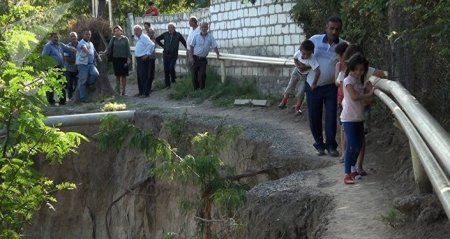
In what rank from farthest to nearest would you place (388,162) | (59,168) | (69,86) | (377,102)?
(69,86) < (59,168) < (377,102) < (388,162)

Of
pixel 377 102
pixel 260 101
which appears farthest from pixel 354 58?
pixel 260 101

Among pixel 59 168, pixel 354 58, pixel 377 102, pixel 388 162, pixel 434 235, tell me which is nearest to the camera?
pixel 434 235

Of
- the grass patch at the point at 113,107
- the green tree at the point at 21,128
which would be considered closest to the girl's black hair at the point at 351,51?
the green tree at the point at 21,128

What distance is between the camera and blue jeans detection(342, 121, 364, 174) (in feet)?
36.8

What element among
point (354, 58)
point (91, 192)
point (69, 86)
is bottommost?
point (91, 192)

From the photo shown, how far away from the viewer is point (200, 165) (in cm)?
1263

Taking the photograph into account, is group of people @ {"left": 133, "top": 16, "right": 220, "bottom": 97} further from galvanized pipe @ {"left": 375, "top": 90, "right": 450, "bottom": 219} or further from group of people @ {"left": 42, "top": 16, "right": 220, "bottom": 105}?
galvanized pipe @ {"left": 375, "top": 90, "right": 450, "bottom": 219}

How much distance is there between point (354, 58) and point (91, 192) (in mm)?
11291

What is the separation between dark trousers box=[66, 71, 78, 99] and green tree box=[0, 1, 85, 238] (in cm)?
1127

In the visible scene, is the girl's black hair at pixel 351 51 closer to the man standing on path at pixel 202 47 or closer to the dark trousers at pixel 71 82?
the man standing on path at pixel 202 47

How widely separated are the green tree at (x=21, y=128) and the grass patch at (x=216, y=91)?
8.90 meters

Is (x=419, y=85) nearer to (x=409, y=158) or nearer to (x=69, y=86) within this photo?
Answer: (x=409, y=158)

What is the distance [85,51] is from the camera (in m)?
22.8

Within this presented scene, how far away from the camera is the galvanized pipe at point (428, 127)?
21.5 feet
